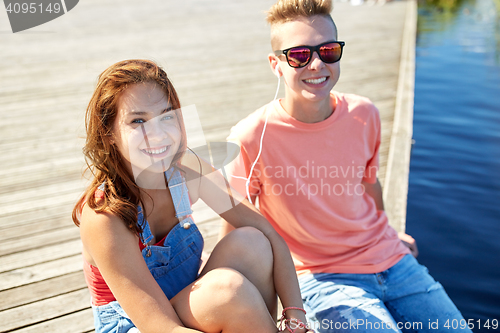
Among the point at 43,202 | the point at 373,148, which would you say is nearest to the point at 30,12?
the point at 43,202

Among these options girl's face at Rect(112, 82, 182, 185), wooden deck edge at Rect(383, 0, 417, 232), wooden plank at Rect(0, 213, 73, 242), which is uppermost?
girl's face at Rect(112, 82, 182, 185)

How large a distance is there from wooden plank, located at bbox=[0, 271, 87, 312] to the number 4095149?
9.19 meters

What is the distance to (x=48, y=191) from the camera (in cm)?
326

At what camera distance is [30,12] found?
1023cm

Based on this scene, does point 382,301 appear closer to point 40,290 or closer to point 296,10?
point 296,10

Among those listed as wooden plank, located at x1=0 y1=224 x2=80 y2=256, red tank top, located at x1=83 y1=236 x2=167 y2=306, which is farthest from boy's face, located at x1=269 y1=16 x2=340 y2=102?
wooden plank, located at x1=0 y1=224 x2=80 y2=256

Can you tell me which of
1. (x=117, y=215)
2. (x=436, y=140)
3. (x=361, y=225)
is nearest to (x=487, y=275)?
(x=361, y=225)

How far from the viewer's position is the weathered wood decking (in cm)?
238

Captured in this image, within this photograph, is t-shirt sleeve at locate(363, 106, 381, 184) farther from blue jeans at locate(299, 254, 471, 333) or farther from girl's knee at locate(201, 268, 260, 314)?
girl's knee at locate(201, 268, 260, 314)

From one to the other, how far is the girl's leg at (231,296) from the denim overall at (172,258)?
0.46 feet

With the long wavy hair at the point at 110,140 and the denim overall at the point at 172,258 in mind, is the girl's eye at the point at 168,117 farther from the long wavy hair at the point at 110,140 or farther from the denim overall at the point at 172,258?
the denim overall at the point at 172,258

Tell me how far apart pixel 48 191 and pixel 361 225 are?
229 cm

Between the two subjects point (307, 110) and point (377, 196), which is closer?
point (307, 110)

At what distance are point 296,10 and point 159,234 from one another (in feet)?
3.62
